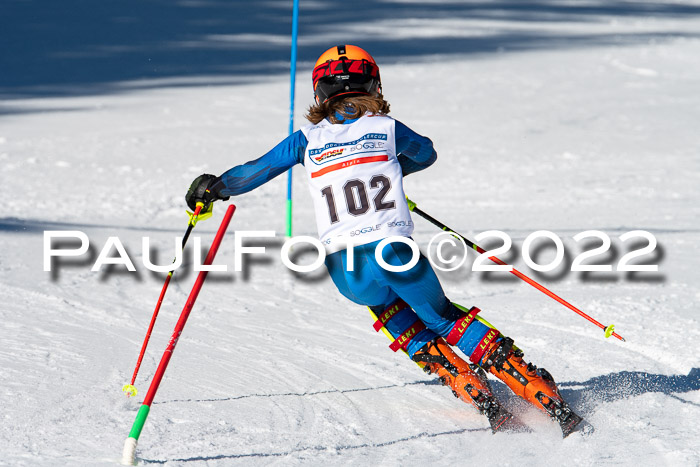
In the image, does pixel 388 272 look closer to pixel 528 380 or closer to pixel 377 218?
pixel 377 218

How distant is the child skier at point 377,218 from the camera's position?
11.4 feet

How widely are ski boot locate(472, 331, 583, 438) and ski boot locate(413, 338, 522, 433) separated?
0.08 metres

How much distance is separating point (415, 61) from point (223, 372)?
13.3m

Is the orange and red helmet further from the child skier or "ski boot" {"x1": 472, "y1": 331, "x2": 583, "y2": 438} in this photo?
"ski boot" {"x1": 472, "y1": 331, "x2": 583, "y2": 438}

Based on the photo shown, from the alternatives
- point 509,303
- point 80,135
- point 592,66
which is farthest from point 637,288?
point 592,66

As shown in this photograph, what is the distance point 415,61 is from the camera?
1702cm

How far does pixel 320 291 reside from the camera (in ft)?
19.8

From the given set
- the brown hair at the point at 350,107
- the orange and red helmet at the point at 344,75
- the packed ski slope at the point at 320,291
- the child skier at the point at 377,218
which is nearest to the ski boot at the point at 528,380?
the child skier at the point at 377,218

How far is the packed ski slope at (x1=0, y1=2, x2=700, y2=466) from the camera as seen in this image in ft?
11.8

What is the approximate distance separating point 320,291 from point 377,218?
2614mm

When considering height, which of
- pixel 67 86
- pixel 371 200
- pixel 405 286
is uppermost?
pixel 371 200

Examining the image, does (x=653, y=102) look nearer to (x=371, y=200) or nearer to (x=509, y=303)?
(x=509, y=303)

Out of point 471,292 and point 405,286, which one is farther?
point 471,292

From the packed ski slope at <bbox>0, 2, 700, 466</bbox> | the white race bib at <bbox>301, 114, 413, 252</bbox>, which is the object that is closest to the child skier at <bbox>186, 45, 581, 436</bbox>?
the white race bib at <bbox>301, 114, 413, 252</bbox>
